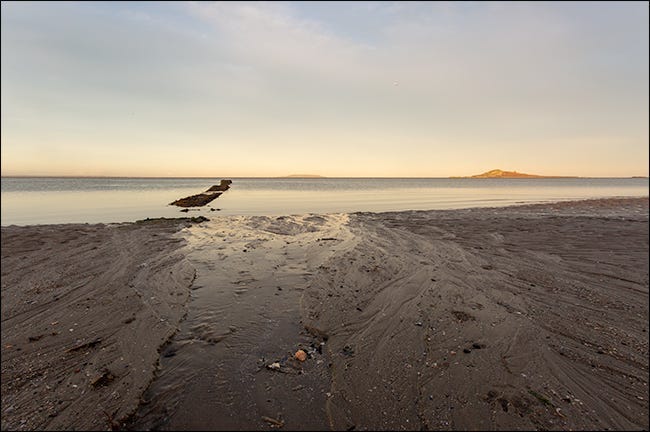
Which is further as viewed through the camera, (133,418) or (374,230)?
(374,230)

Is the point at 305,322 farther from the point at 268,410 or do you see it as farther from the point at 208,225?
the point at 208,225

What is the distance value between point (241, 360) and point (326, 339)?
1816 mm

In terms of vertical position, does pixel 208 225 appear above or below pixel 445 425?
above

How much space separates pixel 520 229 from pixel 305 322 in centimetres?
1714

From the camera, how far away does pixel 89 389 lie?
4.91 meters

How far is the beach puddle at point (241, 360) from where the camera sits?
4430 millimetres

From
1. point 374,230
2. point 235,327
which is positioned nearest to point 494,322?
point 235,327

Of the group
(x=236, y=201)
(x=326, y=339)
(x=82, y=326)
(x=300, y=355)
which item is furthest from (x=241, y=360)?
(x=236, y=201)

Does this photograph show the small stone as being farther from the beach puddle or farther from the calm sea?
the calm sea

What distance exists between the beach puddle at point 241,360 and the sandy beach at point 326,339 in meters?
0.03

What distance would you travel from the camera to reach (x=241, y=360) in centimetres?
580

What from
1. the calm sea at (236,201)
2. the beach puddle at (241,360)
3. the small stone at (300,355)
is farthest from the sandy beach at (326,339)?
the calm sea at (236,201)

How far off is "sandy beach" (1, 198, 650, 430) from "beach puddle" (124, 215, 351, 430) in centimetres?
3

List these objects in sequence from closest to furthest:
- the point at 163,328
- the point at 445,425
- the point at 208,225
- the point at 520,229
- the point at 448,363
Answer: the point at 445,425 → the point at 448,363 → the point at 163,328 → the point at 520,229 → the point at 208,225
